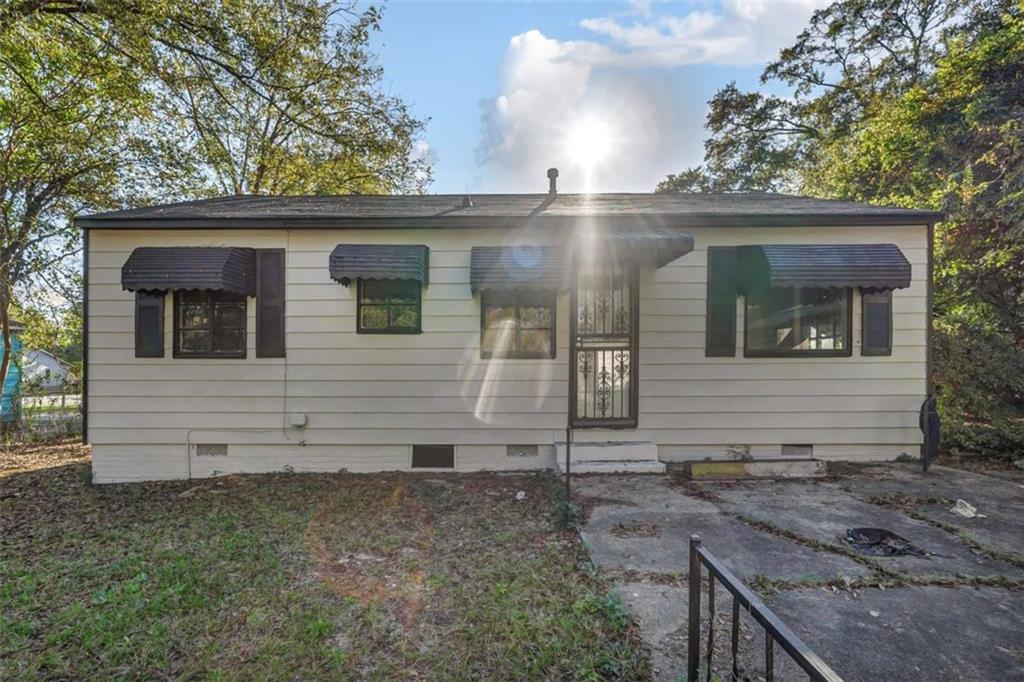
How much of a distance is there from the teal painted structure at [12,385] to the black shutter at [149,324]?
5696 mm

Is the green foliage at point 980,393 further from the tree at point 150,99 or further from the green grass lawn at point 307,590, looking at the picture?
the tree at point 150,99

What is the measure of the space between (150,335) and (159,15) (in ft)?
15.0

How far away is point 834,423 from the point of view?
529 centimetres

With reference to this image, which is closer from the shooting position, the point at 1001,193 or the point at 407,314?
the point at 407,314

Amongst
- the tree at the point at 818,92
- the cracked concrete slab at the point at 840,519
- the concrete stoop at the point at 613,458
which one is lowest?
the cracked concrete slab at the point at 840,519

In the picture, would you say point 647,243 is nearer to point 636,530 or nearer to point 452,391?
point 636,530

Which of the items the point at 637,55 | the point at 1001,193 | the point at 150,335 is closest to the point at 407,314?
the point at 150,335

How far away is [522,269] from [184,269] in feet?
12.3

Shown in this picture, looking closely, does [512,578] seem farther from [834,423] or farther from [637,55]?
[637,55]

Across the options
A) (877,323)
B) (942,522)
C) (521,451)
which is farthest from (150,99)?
(942,522)

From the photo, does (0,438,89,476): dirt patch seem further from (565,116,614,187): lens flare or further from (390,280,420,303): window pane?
(565,116,614,187): lens flare

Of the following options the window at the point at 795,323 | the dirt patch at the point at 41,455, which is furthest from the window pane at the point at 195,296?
the window at the point at 795,323

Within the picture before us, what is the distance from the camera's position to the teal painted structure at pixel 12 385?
26.8 feet

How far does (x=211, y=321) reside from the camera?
5281mm
